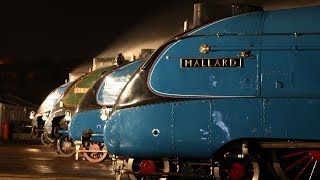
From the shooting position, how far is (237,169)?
8.19 metres

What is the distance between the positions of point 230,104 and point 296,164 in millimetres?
1299

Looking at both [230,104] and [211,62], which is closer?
[230,104]

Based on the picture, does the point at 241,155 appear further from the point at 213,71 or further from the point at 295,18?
the point at 295,18

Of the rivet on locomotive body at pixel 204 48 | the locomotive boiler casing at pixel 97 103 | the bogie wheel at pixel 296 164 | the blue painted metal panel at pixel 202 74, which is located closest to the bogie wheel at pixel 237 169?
the bogie wheel at pixel 296 164

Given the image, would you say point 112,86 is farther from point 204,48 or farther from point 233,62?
point 233,62

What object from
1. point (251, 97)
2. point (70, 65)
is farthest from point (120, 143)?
point (70, 65)

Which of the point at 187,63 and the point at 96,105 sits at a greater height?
the point at 187,63

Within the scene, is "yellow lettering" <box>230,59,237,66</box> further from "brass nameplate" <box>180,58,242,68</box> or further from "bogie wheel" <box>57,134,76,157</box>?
"bogie wheel" <box>57,134,76,157</box>

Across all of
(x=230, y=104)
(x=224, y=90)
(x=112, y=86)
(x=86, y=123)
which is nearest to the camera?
(x=230, y=104)

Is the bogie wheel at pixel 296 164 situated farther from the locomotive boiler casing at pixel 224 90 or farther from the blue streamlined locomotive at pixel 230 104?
the locomotive boiler casing at pixel 224 90

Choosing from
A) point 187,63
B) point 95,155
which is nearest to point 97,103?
point 95,155

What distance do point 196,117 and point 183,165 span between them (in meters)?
0.89

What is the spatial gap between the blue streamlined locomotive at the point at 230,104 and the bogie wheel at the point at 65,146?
33.7ft

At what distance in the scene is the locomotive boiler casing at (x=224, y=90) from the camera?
7785 mm
